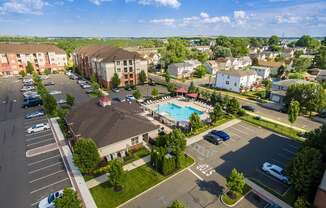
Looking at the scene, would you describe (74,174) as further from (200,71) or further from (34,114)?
(200,71)

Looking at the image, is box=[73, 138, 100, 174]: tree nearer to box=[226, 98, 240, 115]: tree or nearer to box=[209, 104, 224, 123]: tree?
box=[209, 104, 224, 123]: tree

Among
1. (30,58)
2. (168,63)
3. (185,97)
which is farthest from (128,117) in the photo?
(30,58)

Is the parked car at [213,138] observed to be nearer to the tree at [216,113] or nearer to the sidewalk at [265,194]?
the tree at [216,113]

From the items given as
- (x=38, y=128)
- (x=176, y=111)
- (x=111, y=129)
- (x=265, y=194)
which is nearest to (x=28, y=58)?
(x=38, y=128)

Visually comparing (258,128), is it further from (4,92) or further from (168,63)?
(4,92)

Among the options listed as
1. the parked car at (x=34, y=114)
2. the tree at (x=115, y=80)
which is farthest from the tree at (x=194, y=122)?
the tree at (x=115, y=80)

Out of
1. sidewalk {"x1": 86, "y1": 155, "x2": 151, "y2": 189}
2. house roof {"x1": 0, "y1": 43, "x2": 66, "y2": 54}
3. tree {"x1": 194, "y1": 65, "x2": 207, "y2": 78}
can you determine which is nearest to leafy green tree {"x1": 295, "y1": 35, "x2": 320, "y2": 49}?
tree {"x1": 194, "y1": 65, "x2": 207, "y2": 78}
